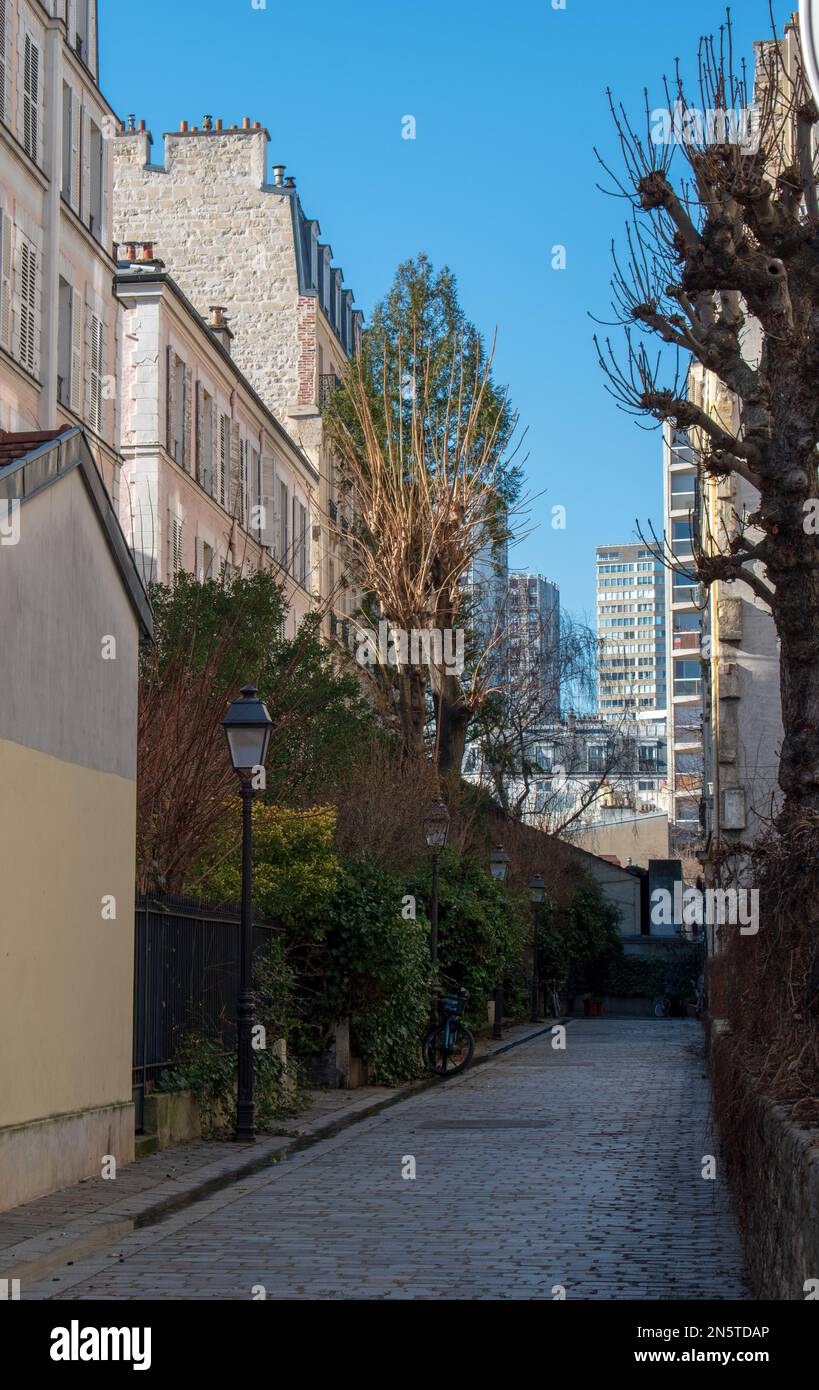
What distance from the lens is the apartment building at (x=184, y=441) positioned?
→ 1313 inches

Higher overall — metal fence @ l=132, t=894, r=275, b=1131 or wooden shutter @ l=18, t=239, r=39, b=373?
wooden shutter @ l=18, t=239, r=39, b=373

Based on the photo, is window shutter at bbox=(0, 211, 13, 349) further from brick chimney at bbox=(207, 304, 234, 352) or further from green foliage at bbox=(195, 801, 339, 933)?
brick chimney at bbox=(207, 304, 234, 352)

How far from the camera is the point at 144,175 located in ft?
157

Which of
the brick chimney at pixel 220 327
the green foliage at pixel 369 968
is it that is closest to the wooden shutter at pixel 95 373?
the brick chimney at pixel 220 327

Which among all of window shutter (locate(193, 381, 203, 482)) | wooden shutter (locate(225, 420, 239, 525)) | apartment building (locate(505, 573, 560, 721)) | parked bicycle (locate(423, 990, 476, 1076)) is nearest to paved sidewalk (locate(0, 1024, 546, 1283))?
parked bicycle (locate(423, 990, 476, 1076))

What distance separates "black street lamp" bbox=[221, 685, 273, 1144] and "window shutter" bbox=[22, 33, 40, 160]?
14952 millimetres

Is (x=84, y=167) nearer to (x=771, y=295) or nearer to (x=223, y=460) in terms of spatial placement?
(x=223, y=460)

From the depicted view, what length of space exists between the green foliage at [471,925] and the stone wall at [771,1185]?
1826 centimetres

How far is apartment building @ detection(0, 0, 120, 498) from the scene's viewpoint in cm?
2594

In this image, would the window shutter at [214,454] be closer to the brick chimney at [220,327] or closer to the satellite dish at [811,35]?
the brick chimney at [220,327]

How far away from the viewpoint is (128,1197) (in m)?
11.0

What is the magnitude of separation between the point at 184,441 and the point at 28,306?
9202 millimetres

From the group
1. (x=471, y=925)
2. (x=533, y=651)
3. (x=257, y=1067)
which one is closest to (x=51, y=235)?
(x=471, y=925)
